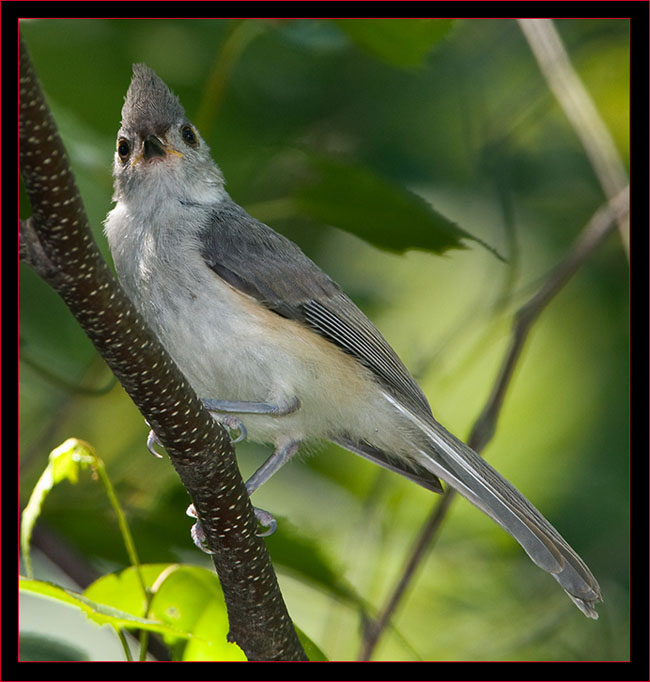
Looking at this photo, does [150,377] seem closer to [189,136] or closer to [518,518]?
[518,518]

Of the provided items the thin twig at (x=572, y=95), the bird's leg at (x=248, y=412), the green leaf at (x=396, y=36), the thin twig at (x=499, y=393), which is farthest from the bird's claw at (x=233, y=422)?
the thin twig at (x=572, y=95)

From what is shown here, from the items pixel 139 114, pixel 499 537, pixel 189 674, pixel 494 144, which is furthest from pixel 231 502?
pixel 494 144

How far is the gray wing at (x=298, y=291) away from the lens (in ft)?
9.53

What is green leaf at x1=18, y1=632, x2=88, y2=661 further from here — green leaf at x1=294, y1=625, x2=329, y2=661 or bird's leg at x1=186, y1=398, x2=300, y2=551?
green leaf at x1=294, y1=625, x2=329, y2=661

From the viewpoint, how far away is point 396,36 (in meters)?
2.88

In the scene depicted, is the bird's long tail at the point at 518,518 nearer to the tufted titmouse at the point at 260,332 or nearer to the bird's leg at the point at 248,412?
the tufted titmouse at the point at 260,332

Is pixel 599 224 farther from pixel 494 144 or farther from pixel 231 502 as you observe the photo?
pixel 231 502

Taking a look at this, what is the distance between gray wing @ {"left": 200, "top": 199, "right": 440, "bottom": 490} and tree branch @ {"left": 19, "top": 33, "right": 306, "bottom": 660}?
854 millimetres

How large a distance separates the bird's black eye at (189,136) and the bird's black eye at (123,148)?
0.64 feet

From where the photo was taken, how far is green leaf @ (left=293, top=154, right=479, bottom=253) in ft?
9.36

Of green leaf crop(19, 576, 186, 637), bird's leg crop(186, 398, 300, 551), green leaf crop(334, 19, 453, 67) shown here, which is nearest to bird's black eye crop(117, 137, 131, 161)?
green leaf crop(334, 19, 453, 67)

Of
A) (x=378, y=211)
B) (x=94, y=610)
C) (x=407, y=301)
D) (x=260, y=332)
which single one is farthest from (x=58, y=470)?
(x=407, y=301)

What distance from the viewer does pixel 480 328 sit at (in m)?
4.21

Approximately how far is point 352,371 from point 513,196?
1780 millimetres
